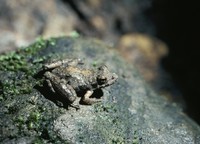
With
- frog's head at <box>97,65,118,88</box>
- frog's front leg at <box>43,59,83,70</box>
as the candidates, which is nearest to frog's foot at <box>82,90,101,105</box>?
frog's head at <box>97,65,118,88</box>

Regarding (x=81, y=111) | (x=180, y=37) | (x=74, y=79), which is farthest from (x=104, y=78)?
(x=180, y=37)

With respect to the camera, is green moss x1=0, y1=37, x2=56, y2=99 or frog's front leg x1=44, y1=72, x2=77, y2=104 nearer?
frog's front leg x1=44, y1=72, x2=77, y2=104

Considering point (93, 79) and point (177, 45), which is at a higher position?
point (177, 45)

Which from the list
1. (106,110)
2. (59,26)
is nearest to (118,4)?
(59,26)

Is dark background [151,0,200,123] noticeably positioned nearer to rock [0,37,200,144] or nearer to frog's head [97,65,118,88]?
rock [0,37,200,144]

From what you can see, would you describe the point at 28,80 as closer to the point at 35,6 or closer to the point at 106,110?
the point at 106,110
